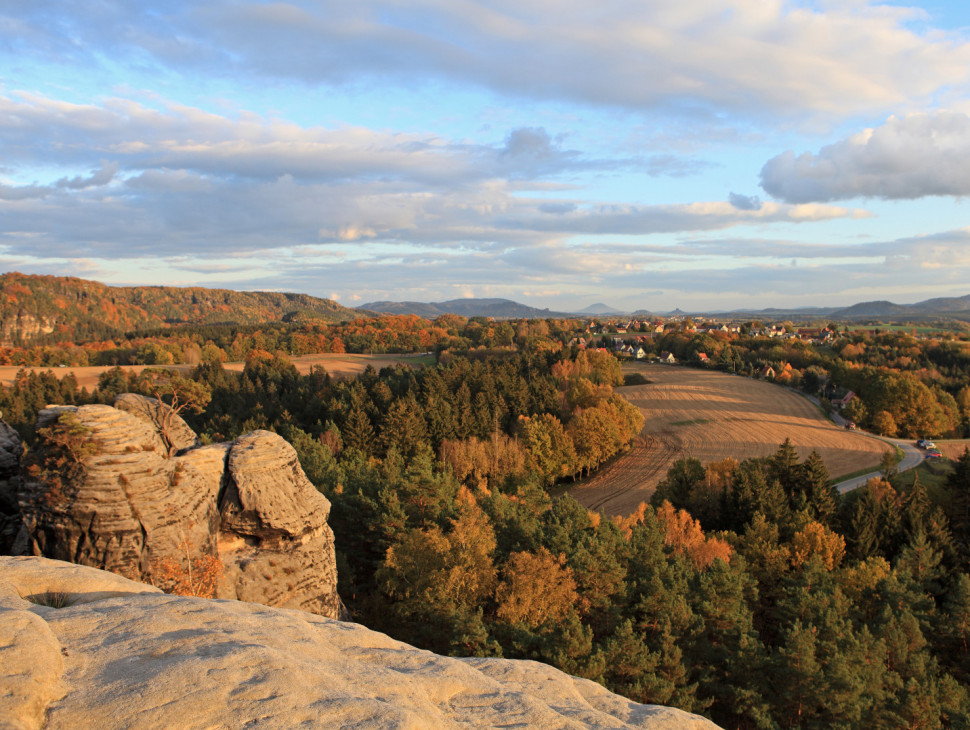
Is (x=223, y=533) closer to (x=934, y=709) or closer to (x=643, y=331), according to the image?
(x=934, y=709)

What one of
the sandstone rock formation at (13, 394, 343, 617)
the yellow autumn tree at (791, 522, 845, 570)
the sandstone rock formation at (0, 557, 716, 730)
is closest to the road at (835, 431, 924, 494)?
the yellow autumn tree at (791, 522, 845, 570)

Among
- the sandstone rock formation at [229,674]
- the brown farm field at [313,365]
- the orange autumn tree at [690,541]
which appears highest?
the sandstone rock formation at [229,674]

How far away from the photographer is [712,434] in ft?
221

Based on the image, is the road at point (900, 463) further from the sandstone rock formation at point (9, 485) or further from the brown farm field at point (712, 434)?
the sandstone rock formation at point (9, 485)

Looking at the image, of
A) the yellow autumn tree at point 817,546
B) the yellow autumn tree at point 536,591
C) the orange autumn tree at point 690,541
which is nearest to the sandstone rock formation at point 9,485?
the yellow autumn tree at point 536,591

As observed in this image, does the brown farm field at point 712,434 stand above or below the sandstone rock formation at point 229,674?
below

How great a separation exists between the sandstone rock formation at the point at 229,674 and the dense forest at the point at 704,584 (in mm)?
7813

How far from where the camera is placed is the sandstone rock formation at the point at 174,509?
47.6ft

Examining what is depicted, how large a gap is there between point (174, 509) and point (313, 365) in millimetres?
81216

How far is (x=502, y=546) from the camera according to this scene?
25906 millimetres

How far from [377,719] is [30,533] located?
12.9 meters

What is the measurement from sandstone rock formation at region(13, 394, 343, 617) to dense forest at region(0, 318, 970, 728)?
514 centimetres

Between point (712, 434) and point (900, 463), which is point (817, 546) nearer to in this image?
point (900, 463)

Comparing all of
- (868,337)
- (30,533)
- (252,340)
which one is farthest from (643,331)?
(30,533)
